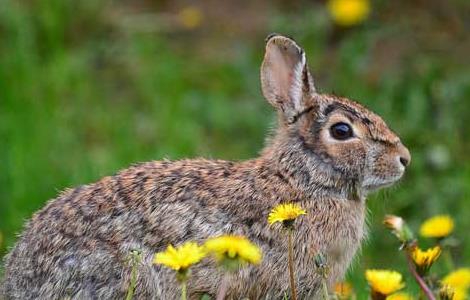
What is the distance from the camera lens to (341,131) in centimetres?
603

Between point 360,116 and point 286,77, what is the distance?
Answer: 449 mm

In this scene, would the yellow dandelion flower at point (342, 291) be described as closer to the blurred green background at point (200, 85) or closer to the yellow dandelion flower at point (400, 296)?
the yellow dandelion flower at point (400, 296)

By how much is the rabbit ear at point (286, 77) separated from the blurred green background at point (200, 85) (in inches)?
81.3

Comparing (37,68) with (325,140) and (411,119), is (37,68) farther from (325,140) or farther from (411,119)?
(325,140)

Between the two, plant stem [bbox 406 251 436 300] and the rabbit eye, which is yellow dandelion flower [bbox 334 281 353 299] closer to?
plant stem [bbox 406 251 436 300]

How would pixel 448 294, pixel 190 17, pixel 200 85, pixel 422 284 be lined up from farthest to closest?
1. pixel 190 17
2. pixel 200 85
3. pixel 422 284
4. pixel 448 294

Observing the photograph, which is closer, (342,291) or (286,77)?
(342,291)

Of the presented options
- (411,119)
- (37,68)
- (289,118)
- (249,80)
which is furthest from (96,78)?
(289,118)

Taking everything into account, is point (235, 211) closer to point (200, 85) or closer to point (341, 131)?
point (341, 131)

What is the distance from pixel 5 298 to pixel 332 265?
1.40 metres

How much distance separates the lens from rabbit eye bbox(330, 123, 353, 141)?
6.02 meters

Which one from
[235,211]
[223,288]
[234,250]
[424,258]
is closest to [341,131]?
[235,211]

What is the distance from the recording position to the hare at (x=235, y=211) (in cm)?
576

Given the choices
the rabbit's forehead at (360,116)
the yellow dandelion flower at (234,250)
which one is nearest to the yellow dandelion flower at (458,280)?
the rabbit's forehead at (360,116)
